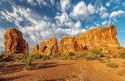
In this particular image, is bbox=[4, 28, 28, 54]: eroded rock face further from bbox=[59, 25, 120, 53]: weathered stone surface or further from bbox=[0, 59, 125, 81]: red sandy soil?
bbox=[0, 59, 125, 81]: red sandy soil

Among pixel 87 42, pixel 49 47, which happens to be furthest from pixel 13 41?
pixel 87 42

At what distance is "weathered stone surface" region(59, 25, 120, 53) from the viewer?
54.6 m

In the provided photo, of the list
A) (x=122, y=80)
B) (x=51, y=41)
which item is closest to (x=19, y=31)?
(x=51, y=41)

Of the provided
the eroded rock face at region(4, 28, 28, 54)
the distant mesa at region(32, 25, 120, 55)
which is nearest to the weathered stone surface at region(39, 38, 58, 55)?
the distant mesa at region(32, 25, 120, 55)

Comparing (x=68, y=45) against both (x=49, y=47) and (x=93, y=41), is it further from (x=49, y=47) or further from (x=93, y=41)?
(x=93, y=41)

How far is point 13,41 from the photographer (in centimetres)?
3569

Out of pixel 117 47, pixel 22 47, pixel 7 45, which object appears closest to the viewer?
pixel 7 45

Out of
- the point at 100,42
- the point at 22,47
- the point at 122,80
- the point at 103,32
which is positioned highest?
the point at 103,32

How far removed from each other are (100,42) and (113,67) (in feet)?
143

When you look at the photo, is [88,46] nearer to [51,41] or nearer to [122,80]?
[51,41]

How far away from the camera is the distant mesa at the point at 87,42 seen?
54.7m

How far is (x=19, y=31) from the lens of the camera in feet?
123

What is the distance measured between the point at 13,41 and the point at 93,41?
33.7 m

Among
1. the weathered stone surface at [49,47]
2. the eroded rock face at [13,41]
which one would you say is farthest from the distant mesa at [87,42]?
the eroded rock face at [13,41]
